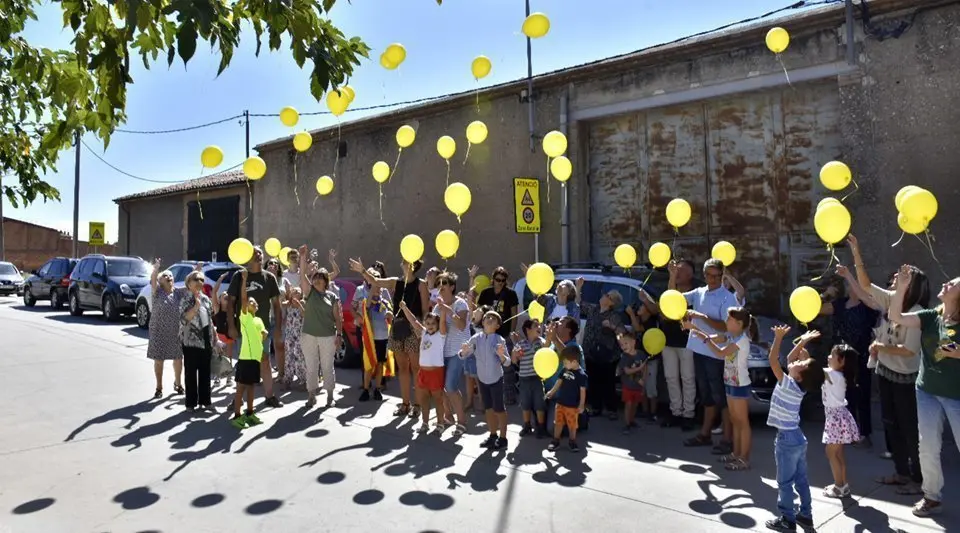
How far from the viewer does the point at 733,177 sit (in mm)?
10430

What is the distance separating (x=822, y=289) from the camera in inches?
362

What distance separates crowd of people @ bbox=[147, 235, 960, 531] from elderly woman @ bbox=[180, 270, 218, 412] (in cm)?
2

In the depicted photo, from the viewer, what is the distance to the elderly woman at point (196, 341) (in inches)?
307

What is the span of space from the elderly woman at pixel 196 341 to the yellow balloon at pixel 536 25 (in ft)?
15.8

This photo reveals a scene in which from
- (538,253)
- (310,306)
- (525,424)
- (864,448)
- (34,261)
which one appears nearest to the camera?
(864,448)

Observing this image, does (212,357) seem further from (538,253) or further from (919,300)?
(919,300)

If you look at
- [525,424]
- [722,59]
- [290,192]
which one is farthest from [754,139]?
[290,192]

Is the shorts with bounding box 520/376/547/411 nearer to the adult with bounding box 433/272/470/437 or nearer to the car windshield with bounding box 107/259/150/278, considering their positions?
the adult with bounding box 433/272/470/437

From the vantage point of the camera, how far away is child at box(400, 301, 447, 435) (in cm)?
690

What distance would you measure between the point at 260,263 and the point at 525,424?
12.5ft

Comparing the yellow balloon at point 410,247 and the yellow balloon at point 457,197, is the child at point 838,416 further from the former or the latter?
the yellow balloon at point 457,197

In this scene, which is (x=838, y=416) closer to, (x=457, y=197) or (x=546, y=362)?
(x=546, y=362)

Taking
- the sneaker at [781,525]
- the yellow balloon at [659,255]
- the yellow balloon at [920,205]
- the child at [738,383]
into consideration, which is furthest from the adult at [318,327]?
the yellow balloon at [920,205]

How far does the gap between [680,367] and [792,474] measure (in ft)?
9.11
